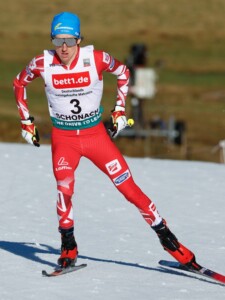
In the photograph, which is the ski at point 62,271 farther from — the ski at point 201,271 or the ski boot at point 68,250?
A: the ski at point 201,271

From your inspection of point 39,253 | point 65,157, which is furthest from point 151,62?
point 65,157

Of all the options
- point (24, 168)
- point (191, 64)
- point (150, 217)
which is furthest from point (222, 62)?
point (150, 217)

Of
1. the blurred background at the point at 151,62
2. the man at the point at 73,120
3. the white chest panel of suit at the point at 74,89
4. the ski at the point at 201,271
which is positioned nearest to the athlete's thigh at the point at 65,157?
the man at the point at 73,120

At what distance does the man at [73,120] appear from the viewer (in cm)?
804

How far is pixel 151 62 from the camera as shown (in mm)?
65125

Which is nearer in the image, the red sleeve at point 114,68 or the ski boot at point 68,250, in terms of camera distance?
the red sleeve at point 114,68

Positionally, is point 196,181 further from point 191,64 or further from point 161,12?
point 161,12

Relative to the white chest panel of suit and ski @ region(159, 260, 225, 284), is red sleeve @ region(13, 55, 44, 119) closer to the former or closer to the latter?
the white chest panel of suit

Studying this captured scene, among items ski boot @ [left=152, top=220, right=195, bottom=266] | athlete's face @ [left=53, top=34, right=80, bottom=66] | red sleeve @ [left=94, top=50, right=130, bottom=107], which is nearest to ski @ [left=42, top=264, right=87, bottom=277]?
ski boot @ [left=152, top=220, right=195, bottom=266]

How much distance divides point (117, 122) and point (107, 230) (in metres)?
2.63

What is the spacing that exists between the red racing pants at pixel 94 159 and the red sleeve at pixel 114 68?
438 mm

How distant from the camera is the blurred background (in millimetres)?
33094

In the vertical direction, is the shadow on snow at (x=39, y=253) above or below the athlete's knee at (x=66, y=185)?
below

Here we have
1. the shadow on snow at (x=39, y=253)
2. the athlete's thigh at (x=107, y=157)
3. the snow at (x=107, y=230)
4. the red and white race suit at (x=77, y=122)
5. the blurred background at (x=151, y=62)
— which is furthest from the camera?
the blurred background at (x=151, y=62)
